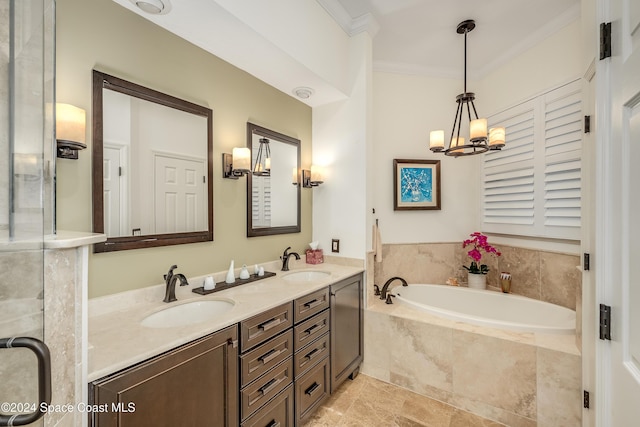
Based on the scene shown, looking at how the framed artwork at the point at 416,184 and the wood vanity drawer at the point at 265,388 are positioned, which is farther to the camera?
the framed artwork at the point at 416,184

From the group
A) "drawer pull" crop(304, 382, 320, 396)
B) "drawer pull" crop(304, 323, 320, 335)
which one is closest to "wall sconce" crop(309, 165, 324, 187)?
"drawer pull" crop(304, 323, 320, 335)

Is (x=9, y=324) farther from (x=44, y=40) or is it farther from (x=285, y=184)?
(x=285, y=184)

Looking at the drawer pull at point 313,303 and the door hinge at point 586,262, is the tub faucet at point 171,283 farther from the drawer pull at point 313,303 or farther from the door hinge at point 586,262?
the door hinge at point 586,262

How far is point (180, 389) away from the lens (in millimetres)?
1076

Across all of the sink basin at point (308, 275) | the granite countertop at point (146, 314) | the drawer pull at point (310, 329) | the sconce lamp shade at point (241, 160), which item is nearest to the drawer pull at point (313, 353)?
the drawer pull at point (310, 329)

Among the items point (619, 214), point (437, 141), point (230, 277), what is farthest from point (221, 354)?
point (437, 141)

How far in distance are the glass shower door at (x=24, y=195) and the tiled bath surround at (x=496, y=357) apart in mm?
2148

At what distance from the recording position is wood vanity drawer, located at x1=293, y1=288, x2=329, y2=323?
1.68 meters

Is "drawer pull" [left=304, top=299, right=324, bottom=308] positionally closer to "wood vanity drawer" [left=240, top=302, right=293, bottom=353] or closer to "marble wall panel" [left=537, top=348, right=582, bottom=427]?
"wood vanity drawer" [left=240, top=302, right=293, bottom=353]

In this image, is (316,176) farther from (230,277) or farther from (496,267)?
(496,267)

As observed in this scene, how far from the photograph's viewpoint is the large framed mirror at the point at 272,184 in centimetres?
219

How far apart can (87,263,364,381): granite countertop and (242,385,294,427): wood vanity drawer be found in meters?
0.53

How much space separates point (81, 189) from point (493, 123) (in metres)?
3.71

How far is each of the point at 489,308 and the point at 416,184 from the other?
151cm
